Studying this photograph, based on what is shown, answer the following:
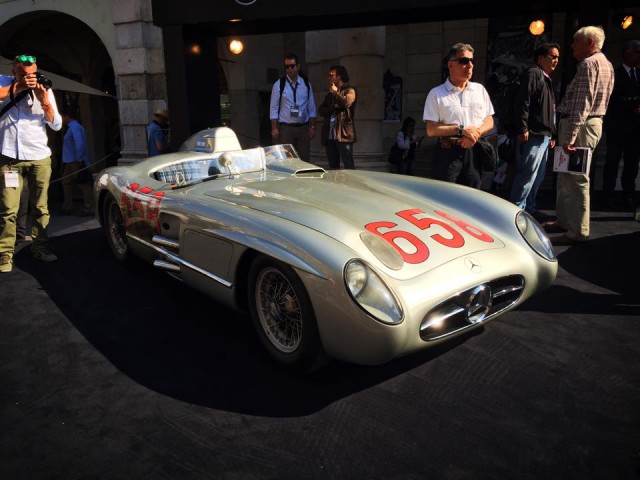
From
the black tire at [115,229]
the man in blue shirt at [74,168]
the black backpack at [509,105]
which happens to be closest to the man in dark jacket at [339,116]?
the black backpack at [509,105]

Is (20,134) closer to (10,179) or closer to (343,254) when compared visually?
(10,179)

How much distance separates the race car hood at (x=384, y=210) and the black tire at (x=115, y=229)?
1.43m

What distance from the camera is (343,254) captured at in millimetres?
1987

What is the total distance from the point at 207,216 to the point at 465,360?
1.50m

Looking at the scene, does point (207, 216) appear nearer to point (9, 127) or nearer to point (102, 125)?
point (9, 127)

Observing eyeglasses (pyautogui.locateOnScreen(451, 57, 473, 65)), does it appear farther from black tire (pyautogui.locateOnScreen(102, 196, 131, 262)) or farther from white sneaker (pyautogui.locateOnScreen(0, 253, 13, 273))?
white sneaker (pyautogui.locateOnScreen(0, 253, 13, 273))

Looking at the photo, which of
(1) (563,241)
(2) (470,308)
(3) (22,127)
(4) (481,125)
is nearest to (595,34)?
(4) (481,125)

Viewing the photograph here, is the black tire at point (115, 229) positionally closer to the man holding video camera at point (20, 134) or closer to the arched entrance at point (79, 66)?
the man holding video camera at point (20, 134)

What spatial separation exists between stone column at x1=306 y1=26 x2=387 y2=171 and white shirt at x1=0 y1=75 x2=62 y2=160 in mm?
4636

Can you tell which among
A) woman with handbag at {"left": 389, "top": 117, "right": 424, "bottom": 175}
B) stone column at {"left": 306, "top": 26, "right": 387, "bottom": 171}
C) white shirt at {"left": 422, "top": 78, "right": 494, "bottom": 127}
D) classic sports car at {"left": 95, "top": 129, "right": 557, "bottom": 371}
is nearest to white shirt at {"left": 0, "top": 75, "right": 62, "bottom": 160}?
classic sports car at {"left": 95, "top": 129, "right": 557, "bottom": 371}

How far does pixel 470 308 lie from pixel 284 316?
2.76 ft

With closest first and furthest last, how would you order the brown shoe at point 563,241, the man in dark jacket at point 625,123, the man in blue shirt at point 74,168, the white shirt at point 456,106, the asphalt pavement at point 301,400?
the asphalt pavement at point 301,400 < the white shirt at point 456,106 < the brown shoe at point 563,241 < the man in dark jacket at point 625,123 < the man in blue shirt at point 74,168

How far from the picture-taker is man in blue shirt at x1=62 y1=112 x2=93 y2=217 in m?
6.56

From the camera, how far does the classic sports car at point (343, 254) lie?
1954 millimetres
